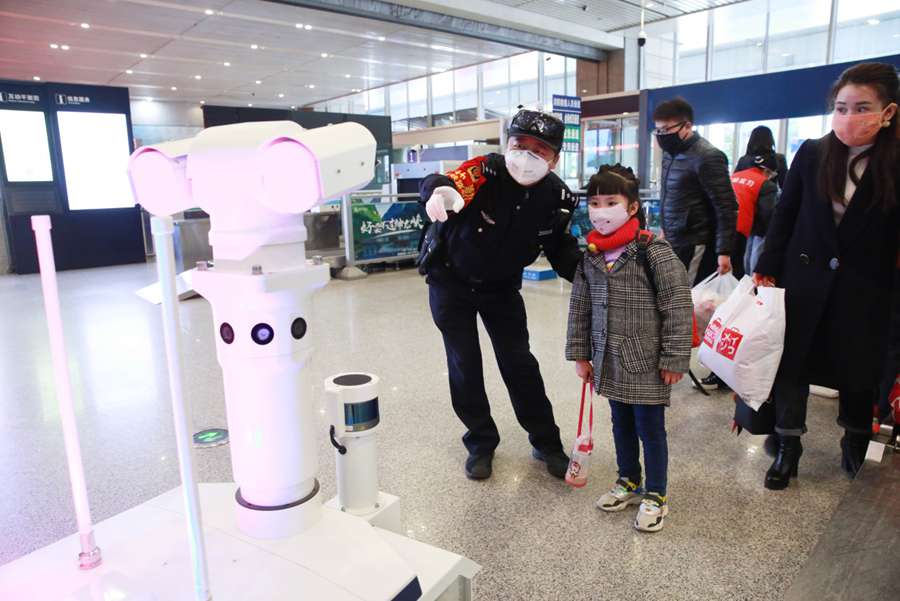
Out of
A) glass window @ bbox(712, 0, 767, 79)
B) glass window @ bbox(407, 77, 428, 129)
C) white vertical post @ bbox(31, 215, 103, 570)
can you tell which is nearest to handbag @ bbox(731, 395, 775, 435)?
white vertical post @ bbox(31, 215, 103, 570)

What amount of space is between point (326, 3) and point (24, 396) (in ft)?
21.5

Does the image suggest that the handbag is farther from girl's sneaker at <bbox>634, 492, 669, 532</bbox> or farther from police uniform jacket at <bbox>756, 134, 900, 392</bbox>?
girl's sneaker at <bbox>634, 492, 669, 532</bbox>

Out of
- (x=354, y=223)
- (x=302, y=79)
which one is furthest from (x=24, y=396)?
(x=302, y=79)

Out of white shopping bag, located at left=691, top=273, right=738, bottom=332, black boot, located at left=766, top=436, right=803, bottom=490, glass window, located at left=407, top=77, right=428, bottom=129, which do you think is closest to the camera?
black boot, located at left=766, top=436, right=803, bottom=490

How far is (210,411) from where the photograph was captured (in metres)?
3.11

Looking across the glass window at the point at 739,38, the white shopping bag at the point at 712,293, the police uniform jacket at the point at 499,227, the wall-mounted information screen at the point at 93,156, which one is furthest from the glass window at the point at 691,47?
the police uniform jacket at the point at 499,227

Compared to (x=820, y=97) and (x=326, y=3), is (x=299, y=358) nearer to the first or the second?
(x=820, y=97)

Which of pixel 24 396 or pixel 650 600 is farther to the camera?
pixel 24 396

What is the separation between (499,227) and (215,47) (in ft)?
37.0

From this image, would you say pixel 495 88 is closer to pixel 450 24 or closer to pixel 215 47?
pixel 450 24

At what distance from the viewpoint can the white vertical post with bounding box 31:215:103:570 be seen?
0.79 metres

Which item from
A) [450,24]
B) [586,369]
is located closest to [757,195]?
[586,369]

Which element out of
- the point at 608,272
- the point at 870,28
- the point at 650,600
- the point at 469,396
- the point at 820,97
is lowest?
the point at 650,600

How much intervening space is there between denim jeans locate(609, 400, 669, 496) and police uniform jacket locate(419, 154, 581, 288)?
0.52 m
